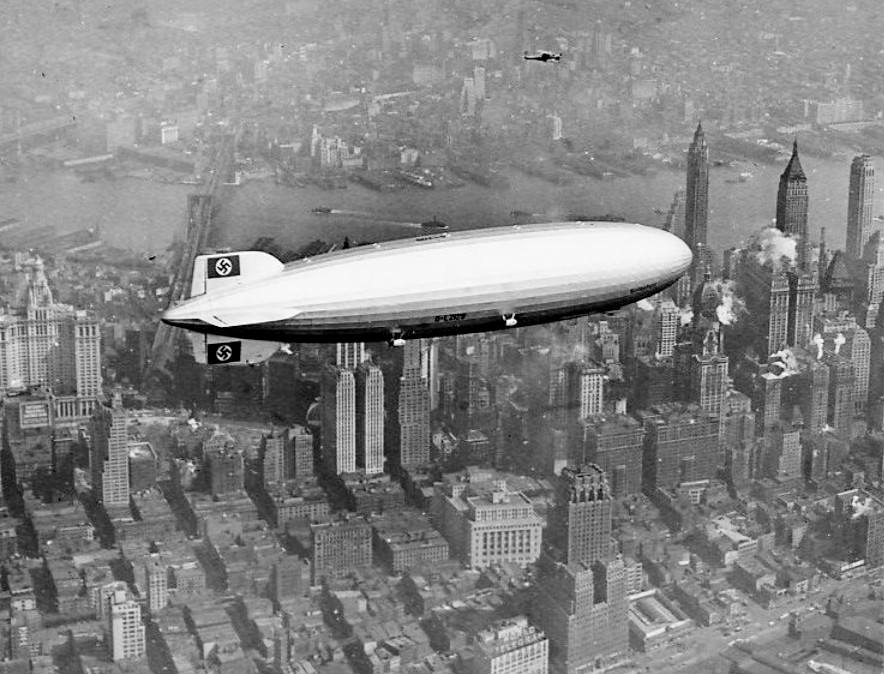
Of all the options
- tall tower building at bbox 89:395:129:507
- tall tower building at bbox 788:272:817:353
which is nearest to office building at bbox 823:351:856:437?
tall tower building at bbox 788:272:817:353

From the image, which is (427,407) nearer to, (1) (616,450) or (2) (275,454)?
(2) (275,454)

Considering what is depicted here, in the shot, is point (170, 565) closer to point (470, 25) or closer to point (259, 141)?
point (259, 141)

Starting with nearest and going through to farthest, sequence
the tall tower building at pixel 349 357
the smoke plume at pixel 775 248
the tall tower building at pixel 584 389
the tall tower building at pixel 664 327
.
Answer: the tall tower building at pixel 349 357
the tall tower building at pixel 584 389
the tall tower building at pixel 664 327
the smoke plume at pixel 775 248

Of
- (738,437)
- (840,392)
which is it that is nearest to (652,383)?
(738,437)

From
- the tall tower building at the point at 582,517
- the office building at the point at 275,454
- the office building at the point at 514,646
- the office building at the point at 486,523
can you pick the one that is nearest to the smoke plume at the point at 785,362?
the tall tower building at the point at 582,517

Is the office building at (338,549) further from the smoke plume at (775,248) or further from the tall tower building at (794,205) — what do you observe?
the tall tower building at (794,205)

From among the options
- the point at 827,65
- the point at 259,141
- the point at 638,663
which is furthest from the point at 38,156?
the point at 827,65
